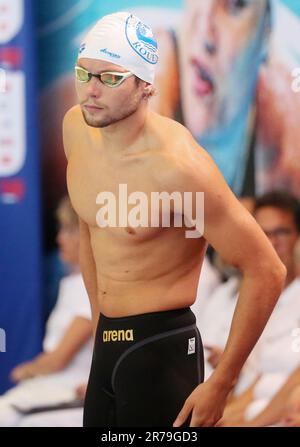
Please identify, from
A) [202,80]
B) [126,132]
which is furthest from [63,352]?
[126,132]

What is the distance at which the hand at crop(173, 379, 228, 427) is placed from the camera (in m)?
1.71

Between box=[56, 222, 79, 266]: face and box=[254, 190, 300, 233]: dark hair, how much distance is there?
0.51 meters

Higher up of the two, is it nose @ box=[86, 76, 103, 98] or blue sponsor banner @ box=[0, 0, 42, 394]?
nose @ box=[86, 76, 103, 98]

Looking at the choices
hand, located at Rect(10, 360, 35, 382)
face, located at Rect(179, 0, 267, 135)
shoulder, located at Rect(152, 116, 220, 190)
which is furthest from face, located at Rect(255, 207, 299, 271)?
shoulder, located at Rect(152, 116, 220, 190)

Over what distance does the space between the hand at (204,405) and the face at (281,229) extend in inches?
34.0

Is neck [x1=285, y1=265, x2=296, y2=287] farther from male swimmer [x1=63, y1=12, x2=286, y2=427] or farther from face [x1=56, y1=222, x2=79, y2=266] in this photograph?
male swimmer [x1=63, y1=12, x2=286, y2=427]

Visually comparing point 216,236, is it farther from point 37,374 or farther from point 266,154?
point 37,374

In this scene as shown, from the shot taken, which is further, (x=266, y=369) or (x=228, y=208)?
(x=266, y=369)

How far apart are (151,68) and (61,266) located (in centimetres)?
105

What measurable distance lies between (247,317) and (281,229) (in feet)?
2.85

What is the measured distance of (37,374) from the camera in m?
2.61

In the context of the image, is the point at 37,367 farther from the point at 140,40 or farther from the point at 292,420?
the point at 140,40

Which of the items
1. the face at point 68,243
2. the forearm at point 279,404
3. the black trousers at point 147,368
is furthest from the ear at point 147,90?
the forearm at point 279,404
